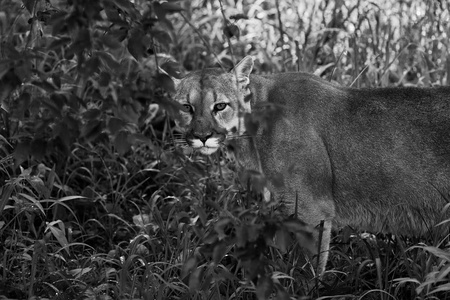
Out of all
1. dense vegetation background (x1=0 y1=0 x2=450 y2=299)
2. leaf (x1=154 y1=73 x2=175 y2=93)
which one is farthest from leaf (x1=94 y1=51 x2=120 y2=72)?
leaf (x1=154 y1=73 x2=175 y2=93)

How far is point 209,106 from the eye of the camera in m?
4.80

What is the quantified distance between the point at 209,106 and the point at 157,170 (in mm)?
793

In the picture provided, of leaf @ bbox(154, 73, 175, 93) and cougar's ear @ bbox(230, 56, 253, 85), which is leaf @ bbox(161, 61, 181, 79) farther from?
cougar's ear @ bbox(230, 56, 253, 85)

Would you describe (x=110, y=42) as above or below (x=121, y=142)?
above

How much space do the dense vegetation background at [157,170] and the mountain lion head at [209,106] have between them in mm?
219

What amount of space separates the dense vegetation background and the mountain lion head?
0.22 meters

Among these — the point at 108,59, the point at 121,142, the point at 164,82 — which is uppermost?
the point at 108,59

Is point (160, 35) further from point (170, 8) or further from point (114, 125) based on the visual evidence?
point (114, 125)

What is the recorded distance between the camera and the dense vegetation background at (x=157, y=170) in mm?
3145

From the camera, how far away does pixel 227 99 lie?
4828 millimetres

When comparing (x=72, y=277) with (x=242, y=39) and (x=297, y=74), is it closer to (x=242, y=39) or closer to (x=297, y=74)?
(x=297, y=74)

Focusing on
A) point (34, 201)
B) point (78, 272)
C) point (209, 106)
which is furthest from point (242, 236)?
point (34, 201)

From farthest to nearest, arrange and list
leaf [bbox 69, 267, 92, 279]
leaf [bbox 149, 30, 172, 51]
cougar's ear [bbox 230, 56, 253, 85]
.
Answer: cougar's ear [bbox 230, 56, 253, 85] → leaf [bbox 69, 267, 92, 279] → leaf [bbox 149, 30, 172, 51]

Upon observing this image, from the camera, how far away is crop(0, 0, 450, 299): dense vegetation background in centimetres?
314
